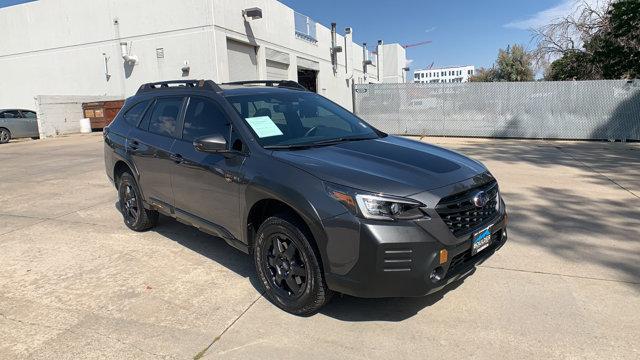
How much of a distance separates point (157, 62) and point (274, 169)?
2035cm

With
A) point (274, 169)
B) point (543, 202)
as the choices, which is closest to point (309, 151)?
point (274, 169)

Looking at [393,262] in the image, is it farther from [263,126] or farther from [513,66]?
[513,66]

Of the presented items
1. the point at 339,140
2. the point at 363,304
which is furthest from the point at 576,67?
the point at 363,304

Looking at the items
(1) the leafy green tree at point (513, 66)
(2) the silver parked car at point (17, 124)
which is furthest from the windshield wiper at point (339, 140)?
(1) the leafy green tree at point (513, 66)

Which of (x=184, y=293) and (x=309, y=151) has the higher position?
(x=309, y=151)

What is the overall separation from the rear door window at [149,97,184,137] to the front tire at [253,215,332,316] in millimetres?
1783

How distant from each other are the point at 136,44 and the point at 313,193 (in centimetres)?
2193

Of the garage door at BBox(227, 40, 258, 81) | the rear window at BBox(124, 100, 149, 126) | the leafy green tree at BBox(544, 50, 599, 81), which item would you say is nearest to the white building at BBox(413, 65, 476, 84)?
the leafy green tree at BBox(544, 50, 599, 81)

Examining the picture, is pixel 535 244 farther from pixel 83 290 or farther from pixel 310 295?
pixel 83 290

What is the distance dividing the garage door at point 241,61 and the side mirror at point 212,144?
731 inches

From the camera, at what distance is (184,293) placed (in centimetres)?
389

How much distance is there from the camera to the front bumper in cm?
284

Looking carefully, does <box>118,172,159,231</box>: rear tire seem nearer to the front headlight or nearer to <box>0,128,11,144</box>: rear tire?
the front headlight

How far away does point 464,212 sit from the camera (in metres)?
3.18
